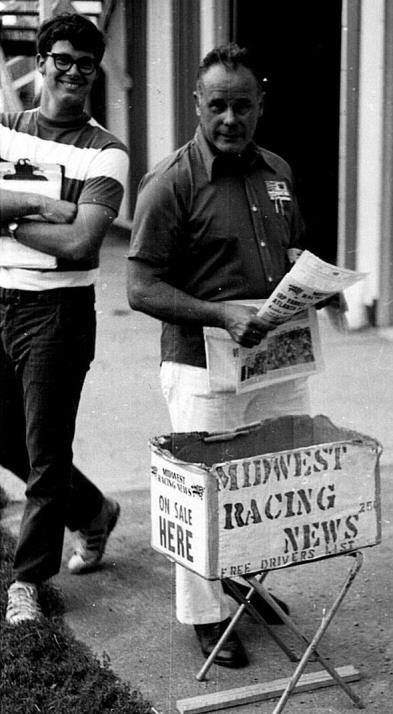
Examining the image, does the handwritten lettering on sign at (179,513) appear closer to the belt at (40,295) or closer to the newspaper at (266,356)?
the newspaper at (266,356)

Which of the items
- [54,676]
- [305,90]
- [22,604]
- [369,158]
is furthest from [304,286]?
[305,90]

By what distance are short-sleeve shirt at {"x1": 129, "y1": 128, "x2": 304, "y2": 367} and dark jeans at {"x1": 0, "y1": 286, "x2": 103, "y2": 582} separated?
0.42 meters

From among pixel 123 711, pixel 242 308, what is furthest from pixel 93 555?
pixel 242 308

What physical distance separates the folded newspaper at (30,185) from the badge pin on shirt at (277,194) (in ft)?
2.25

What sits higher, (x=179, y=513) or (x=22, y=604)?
(x=179, y=513)

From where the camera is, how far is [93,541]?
4.17m

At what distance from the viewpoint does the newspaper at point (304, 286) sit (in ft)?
9.41

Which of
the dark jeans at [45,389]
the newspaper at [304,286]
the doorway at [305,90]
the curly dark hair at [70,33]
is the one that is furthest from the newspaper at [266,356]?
the doorway at [305,90]

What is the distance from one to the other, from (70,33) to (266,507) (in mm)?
1639

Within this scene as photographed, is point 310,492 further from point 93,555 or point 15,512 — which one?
point 15,512

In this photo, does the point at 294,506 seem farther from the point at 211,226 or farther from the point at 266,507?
the point at 211,226

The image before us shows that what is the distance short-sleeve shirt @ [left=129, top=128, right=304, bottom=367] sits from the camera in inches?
128

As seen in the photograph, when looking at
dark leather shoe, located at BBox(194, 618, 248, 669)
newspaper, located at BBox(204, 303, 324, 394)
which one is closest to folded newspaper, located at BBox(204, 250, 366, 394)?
newspaper, located at BBox(204, 303, 324, 394)

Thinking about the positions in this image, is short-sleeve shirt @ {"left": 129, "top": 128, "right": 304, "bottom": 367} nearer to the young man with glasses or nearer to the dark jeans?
the young man with glasses
